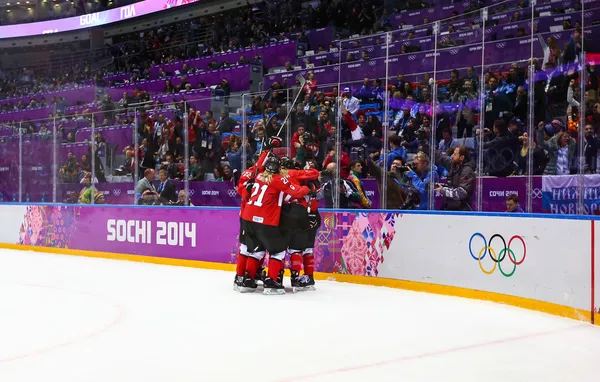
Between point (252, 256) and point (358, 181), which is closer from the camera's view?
point (252, 256)

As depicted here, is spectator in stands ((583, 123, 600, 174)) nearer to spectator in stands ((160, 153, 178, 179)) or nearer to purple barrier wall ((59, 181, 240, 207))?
purple barrier wall ((59, 181, 240, 207))

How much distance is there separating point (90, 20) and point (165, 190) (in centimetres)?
2029

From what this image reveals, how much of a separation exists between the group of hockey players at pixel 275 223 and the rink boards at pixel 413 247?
0.79 m

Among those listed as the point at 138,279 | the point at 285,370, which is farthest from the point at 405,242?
the point at 285,370

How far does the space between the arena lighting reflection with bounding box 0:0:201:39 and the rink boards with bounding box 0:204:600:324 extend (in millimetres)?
14610

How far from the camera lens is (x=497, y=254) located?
639 centimetres

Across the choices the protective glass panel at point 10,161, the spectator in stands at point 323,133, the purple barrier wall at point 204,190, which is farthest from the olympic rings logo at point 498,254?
the protective glass panel at point 10,161

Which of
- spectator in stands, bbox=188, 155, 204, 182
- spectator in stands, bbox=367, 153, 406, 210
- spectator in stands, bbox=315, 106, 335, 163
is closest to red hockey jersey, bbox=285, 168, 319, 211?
spectator in stands, bbox=367, 153, 406, 210

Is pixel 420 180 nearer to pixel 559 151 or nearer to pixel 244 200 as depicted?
pixel 559 151

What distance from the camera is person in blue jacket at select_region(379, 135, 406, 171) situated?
8.30 m

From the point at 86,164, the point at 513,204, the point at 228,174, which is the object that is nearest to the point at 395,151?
the point at 513,204

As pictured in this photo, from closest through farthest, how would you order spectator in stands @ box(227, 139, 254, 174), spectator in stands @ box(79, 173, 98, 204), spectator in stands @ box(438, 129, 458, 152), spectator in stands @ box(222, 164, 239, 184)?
spectator in stands @ box(438, 129, 458, 152)
spectator in stands @ box(227, 139, 254, 174)
spectator in stands @ box(222, 164, 239, 184)
spectator in stands @ box(79, 173, 98, 204)

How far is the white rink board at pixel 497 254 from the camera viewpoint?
557cm

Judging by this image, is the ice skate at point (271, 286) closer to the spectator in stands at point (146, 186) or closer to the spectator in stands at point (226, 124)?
the spectator in stands at point (226, 124)
